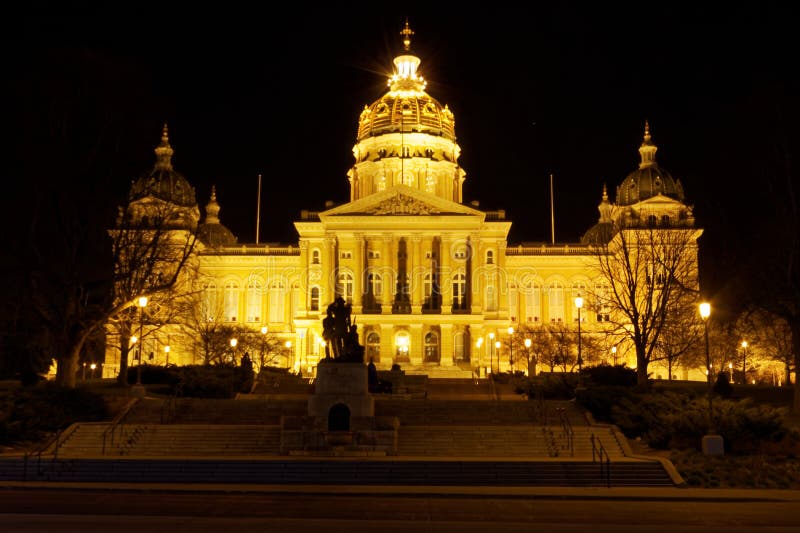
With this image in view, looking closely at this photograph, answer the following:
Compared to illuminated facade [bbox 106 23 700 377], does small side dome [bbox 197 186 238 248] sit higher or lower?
higher

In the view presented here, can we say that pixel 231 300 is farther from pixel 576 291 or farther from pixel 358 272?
pixel 576 291

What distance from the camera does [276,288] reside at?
88.9 meters

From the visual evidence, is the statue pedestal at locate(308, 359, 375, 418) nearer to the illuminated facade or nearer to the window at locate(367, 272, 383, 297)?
the illuminated facade

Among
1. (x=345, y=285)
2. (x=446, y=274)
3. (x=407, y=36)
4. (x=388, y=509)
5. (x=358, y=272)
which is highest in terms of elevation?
(x=407, y=36)

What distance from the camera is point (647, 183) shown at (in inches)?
3351

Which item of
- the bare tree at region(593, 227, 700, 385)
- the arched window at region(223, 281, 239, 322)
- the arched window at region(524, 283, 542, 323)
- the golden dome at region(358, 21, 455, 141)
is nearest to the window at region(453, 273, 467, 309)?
the arched window at region(524, 283, 542, 323)

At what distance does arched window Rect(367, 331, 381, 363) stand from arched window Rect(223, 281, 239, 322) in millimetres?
17340

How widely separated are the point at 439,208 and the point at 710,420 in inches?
2097

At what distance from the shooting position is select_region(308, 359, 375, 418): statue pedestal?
32.9 m

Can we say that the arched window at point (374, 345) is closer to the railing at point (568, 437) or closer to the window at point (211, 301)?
the window at point (211, 301)

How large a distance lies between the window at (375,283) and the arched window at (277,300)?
12615mm

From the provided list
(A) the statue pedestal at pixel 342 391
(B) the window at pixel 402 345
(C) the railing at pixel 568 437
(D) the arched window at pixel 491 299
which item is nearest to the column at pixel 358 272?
(B) the window at pixel 402 345

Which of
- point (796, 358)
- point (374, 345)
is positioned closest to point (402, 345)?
point (374, 345)

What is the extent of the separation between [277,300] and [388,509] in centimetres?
7007
